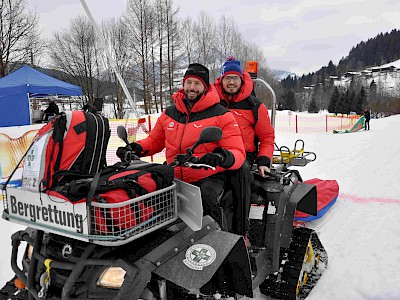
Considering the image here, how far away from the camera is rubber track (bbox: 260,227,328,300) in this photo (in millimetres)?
3260

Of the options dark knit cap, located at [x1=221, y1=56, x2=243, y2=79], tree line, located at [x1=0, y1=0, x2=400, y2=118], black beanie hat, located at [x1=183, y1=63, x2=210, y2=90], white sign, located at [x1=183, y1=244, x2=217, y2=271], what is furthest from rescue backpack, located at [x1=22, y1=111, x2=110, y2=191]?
tree line, located at [x1=0, y1=0, x2=400, y2=118]

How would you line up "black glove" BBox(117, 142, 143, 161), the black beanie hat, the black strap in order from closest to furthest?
the black strap < "black glove" BBox(117, 142, 143, 161) < the black beanie hat

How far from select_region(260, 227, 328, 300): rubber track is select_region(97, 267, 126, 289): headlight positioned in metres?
1.74

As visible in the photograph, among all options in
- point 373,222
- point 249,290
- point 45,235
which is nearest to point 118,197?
point 45,235

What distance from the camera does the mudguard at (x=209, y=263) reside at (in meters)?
2.05

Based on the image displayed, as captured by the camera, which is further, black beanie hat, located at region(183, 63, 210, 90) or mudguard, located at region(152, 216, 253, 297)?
black beanie hat, located at region(183, 63, 210, 90)

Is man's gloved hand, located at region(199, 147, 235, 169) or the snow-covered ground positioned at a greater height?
man's gloved hand, located at region(199, 147, 235, 169)

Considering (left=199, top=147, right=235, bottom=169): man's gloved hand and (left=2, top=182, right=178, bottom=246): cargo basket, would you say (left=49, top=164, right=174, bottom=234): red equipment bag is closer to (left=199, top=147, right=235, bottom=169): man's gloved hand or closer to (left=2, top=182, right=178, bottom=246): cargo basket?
(left=2, top=182, right=178, bottom=246): cargo basket

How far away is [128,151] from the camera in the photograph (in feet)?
9.32

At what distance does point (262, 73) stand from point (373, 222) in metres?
34.9

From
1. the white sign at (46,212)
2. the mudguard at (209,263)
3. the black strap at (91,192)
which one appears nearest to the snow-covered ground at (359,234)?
the mudguard at (209,263)

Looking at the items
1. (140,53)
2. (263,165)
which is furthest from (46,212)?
(140,53)

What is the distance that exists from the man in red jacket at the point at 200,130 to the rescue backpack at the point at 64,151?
565 mm

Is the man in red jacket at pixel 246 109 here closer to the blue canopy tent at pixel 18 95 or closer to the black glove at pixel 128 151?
the black glove at pixel 128 151
